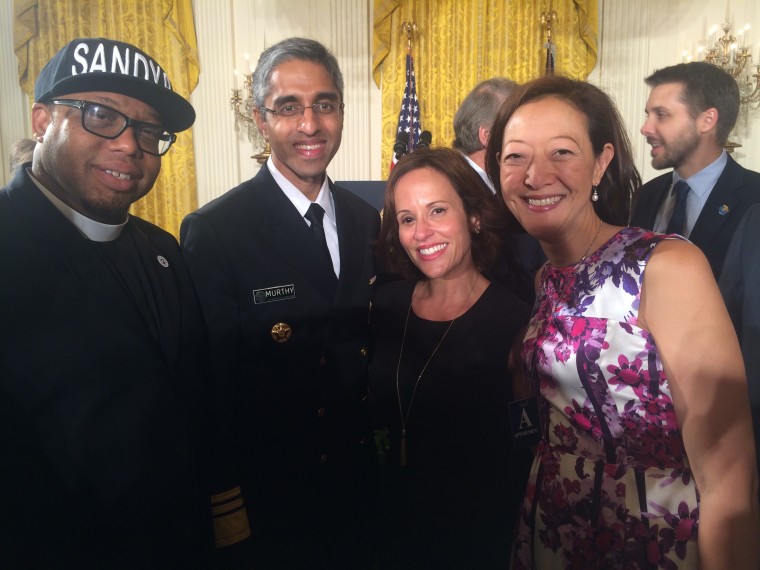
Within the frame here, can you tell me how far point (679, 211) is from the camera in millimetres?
→ 3268

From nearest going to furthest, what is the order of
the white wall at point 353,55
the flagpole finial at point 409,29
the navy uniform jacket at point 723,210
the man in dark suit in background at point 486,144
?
1. the man in dark suit in background at point 486,144
2. the navy uniform jacket at point 723,210
3. the flagpole finial at point 409,29
4. the white wall at point 353,55

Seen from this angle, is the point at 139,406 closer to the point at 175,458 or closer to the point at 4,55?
the point at 175,458

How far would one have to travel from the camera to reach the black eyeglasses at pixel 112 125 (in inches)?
46.3

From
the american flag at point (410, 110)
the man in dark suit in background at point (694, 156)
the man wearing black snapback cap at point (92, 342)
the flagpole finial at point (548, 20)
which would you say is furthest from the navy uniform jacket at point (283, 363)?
the flagpole finial at point (548, 20)

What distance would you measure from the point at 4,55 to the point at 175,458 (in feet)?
23.4

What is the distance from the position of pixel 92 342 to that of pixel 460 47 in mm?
6641

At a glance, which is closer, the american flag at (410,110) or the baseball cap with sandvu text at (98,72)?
the baseball cap with sandvu text at (98,72)

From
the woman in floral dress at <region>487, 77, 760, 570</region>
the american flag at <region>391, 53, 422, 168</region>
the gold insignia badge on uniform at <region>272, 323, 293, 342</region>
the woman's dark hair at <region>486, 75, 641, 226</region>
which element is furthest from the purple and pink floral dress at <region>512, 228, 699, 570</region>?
the american flag at <region>391, 53, 422, 168</region>

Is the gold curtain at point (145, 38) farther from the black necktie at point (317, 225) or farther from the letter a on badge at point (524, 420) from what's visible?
the letter a on badge at point (524, 420)

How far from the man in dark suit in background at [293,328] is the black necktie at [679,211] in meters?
2.43

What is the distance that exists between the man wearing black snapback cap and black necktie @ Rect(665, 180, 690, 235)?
10.3 feet

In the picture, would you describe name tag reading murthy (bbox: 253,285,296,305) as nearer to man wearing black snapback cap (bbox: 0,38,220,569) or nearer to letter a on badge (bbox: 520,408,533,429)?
man wearing black snapback cap (bbox: 0,38,220,569)

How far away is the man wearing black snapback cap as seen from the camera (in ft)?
3.48

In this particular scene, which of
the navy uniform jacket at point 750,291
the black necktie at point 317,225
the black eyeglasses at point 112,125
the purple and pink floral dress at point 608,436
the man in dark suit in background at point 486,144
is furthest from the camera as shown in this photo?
the man in dark suit in background at point 486,144
